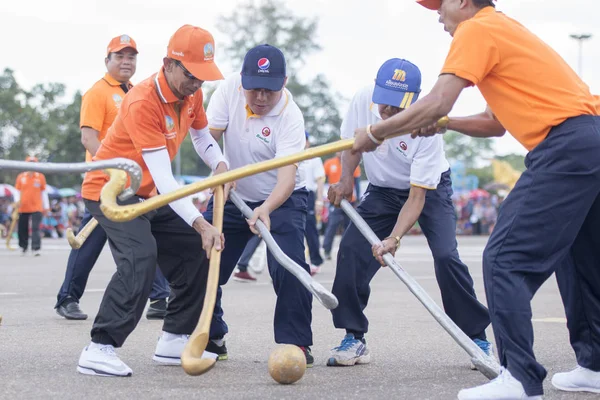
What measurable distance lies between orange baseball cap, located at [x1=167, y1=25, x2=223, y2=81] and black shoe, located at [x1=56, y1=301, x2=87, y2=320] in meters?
3.19

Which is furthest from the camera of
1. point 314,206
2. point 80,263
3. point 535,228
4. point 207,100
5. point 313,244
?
point 207,100

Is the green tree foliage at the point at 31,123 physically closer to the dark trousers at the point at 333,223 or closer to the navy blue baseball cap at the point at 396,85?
the dark trousers at the point at 333,223

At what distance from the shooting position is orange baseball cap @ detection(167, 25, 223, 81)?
4.88 meters

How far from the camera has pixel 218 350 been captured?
5543 millimetres

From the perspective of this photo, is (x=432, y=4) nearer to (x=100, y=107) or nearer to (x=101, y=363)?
(x=101, y=363)

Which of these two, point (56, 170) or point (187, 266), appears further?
point (187, 266)

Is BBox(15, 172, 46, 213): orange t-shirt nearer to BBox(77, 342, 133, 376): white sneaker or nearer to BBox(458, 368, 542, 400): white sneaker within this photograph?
BBox(77, 342, 133, 376): white sneaker

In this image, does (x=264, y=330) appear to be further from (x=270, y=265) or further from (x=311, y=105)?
(x=311, y=105)

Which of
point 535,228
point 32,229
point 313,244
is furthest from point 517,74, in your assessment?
point 32,229

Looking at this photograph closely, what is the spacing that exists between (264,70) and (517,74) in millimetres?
1716

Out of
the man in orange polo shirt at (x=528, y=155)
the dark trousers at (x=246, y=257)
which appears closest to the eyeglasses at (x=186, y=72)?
the man in orange polo shirt at (x=528, y=155)

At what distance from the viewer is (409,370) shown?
17.0 feet

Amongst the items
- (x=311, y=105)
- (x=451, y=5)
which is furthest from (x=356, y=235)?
(x=311, y=105)

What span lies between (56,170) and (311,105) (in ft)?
224
